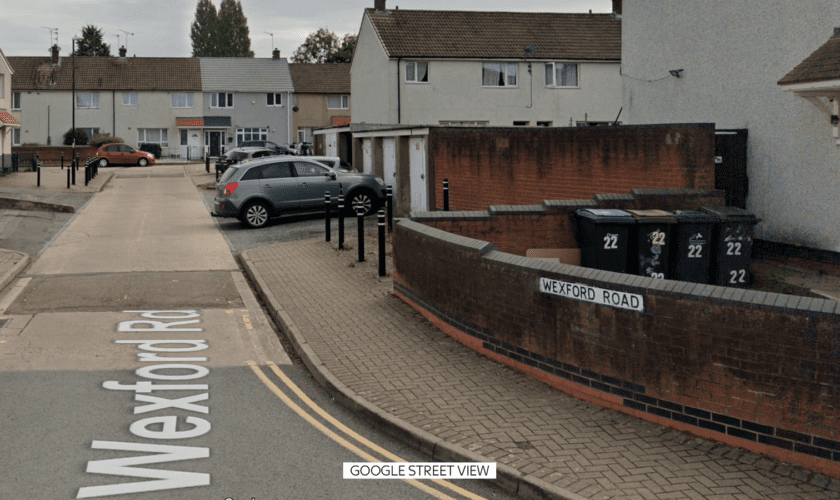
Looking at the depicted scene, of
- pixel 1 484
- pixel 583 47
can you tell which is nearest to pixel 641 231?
pixel 1 484

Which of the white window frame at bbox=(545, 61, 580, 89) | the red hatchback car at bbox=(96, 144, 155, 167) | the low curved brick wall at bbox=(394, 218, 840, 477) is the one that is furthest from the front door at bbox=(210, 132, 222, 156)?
the low curved brick wall at bbox=(394, 218, 840, 477)

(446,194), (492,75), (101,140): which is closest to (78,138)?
(101,140)

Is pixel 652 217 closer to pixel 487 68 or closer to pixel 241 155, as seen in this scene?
pixel 487 68

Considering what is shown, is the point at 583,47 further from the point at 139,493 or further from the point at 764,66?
the point at 139,493

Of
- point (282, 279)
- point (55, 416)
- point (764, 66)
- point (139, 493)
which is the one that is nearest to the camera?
point (139, 493)

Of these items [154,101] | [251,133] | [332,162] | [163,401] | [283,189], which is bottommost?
[163,401]

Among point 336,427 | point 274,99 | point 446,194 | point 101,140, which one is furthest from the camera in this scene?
point 274,99

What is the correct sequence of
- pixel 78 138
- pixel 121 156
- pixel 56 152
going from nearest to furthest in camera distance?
pixel 121 156
pixel 56 152
pixel 78 138

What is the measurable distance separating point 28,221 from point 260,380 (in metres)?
16.6

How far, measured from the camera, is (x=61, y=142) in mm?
66188

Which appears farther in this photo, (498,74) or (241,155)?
(498,74)

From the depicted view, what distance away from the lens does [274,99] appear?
70.3 meters

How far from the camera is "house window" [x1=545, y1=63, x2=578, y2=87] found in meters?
43.0

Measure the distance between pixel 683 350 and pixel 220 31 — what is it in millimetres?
108562
